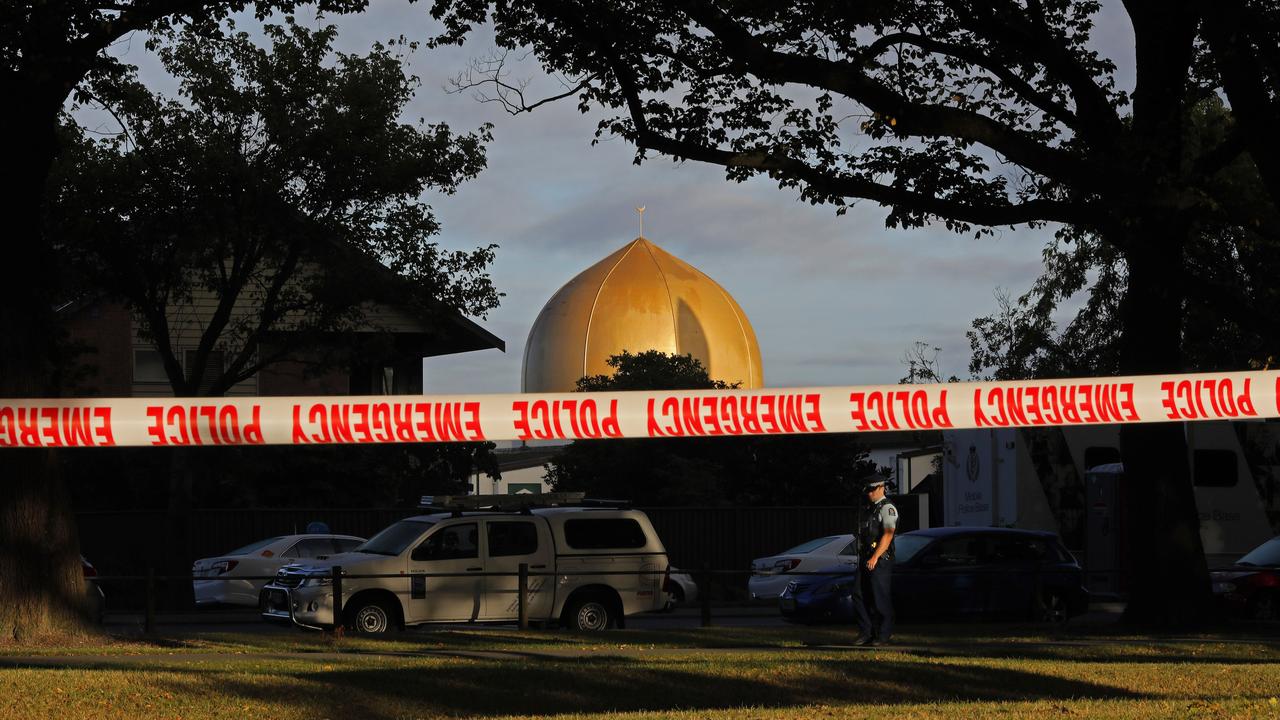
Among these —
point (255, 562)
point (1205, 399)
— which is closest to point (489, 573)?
point (255, 562)

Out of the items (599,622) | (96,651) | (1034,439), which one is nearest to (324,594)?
(599,622)

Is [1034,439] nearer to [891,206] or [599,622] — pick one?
[891,206]

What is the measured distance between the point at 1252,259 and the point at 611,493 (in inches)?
744

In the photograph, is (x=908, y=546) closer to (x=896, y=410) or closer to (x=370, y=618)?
(x=370, y=618)

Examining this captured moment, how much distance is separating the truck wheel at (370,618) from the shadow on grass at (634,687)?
640cm

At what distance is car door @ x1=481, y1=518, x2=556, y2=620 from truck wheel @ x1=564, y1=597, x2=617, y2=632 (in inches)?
13.1

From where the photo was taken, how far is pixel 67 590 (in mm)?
15641

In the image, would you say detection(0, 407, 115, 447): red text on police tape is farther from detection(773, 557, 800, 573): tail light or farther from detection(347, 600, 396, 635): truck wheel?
detection(773, 557, 800, 573): tail light

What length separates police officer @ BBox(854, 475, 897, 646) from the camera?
1521 centimetres

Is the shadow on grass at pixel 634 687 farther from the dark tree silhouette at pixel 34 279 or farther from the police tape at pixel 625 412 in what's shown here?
the dark tree silhouette at pixel 34 279

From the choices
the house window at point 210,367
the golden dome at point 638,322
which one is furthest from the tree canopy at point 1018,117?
the golden dome at point 638,322

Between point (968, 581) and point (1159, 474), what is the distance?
11.1 ft

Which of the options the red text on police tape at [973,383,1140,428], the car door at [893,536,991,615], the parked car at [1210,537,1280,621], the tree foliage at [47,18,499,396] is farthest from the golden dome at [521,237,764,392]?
the red text on police tape at [973,383,1140,428]

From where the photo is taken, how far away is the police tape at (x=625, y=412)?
1232 cm
